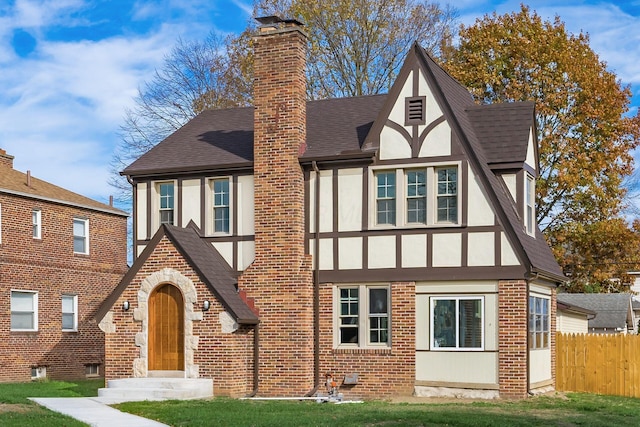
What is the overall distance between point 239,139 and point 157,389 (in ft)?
25.6

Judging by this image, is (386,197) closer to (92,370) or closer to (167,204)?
(167,204)

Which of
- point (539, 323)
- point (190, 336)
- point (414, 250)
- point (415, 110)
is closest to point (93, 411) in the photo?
point (190, 336)

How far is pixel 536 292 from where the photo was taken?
24922mm

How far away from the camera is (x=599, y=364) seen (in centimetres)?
2809

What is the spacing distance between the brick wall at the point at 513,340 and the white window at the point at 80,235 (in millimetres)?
18080

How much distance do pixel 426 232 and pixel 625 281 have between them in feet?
63.6

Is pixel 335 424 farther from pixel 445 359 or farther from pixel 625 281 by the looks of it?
pixel 625 281

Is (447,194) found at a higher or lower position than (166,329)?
higher

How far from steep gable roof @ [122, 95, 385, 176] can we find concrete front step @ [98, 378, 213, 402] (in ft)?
18.9

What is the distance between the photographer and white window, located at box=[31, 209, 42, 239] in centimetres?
3373

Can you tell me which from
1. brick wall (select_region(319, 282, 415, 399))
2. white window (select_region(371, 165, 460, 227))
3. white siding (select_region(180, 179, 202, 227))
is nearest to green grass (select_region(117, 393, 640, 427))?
brick wall (select_region(319, 282, 415, 399))

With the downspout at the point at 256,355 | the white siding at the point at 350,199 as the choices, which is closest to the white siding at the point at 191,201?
the downspout at the point at 256,355

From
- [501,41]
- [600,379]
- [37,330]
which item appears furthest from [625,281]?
[37,330]

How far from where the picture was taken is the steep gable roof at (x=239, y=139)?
2578cm
